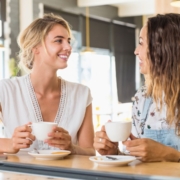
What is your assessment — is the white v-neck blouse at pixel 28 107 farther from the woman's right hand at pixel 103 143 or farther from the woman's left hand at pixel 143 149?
the woman's left hand at pixel 143 149

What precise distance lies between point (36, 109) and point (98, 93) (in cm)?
898

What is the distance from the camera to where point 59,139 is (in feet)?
6.50

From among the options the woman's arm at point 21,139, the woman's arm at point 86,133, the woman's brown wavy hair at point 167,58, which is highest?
the woman's brown wavy hair at point 167,58

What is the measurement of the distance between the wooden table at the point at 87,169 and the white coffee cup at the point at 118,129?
0.12 m

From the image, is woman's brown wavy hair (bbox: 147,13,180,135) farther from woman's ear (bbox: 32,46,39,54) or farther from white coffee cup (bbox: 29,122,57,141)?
woman's ear (bbox: 32,46,39,54)

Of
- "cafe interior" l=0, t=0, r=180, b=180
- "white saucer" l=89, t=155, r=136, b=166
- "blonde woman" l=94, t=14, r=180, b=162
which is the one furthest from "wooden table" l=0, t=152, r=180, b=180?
"cafe interior" l=0, t=0, r=180, b=180

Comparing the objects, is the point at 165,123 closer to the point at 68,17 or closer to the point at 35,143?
the point at 35,143

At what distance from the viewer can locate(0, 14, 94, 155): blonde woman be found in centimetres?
251

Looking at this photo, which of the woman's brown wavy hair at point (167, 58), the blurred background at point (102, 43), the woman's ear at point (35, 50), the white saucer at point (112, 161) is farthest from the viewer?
the blurred background at point (102, 43)

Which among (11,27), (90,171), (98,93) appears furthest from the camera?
(98,93)

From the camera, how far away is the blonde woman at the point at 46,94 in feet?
8.24

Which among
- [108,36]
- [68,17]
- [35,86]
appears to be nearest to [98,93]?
[108,36]

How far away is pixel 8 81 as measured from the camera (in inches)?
102

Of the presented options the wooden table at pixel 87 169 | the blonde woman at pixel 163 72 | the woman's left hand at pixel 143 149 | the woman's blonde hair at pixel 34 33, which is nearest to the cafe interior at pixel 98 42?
the woman's blonde hair at pixel 34 33
